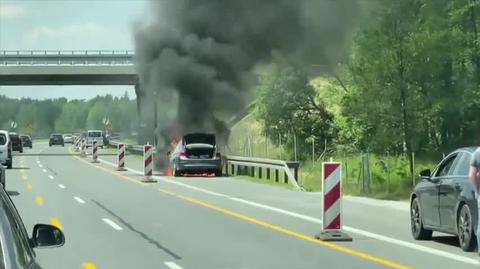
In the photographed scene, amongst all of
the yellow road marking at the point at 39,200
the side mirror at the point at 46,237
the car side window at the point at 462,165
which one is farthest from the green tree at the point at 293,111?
the side mirror at the point at 46,237

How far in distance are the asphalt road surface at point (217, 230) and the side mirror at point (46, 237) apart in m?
5.38

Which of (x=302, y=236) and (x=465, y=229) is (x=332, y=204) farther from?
(x=465, y=229)

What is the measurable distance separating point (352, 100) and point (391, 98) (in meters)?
1.37

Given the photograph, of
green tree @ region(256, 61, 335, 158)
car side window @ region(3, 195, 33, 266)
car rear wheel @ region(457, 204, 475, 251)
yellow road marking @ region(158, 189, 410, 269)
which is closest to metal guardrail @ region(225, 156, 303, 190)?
yellow road marking @ region(158, 189, 410, 269)

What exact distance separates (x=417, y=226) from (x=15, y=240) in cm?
987

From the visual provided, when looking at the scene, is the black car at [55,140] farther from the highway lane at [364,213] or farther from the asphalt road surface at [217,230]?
the asphalt road surface at [217,230]

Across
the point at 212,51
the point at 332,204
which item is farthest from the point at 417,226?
the point at 212,51

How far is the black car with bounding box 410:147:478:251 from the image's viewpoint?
11000 millimetres

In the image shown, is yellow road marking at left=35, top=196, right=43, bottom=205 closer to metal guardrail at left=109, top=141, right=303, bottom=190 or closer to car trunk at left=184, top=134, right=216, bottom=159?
metal guardrail at left=109, top=141, right=303, bottom=190

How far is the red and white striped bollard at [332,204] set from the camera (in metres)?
12.9

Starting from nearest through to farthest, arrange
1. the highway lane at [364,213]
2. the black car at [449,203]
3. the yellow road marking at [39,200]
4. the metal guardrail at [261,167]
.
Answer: the black car at [449,203] → the highway lane at [364,213] → the yellow road marking at [39,200] → the metal guardrail at [261,167]

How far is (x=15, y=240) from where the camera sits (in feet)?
12.4

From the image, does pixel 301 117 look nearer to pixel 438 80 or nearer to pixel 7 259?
pixel 438 80

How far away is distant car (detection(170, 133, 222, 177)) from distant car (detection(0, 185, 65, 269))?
28011mm
